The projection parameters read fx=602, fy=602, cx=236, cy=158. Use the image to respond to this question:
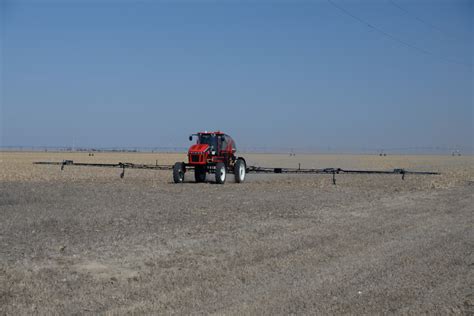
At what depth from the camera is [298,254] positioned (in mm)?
10000

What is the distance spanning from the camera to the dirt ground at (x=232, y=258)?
7156 millimetres

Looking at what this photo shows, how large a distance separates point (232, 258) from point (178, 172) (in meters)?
18.4

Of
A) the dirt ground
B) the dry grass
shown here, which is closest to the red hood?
the dry grass

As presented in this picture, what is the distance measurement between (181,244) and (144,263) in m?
1.63

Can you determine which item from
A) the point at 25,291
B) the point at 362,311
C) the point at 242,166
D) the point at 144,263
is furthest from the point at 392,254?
the point at 242,166

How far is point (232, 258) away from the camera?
31.4 feet

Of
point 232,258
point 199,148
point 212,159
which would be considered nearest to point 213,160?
point 212,159

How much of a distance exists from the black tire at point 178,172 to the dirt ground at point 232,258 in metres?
10.1

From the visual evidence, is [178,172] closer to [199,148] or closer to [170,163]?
[199,148]

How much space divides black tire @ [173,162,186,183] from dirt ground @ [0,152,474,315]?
33.2ft

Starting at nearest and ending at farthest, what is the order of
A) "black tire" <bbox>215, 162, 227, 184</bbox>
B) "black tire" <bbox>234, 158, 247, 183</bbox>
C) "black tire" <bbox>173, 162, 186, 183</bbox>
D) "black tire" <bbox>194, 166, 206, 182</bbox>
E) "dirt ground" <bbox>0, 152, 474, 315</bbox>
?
"dirt ground" <bbox>0, 152, 474, 315</bbox> → "black tire" <bbox>215, 162, 227, 184</bbox> → "black tire" <bbox>173, 162, 186, 183</bbox> → "black tire" <bbox>194, 166, 206, 182</bbox> → "black tire" <bbox>234, 158, 247, 183</bbox>

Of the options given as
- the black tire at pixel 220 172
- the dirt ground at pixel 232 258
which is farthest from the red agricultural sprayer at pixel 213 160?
the dirt ground at pixel 232 258

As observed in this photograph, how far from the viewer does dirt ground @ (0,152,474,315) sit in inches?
282

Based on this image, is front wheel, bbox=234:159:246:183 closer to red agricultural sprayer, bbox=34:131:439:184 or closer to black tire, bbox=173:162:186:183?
red agricultural sprayer, bbox=34:131:439:184
